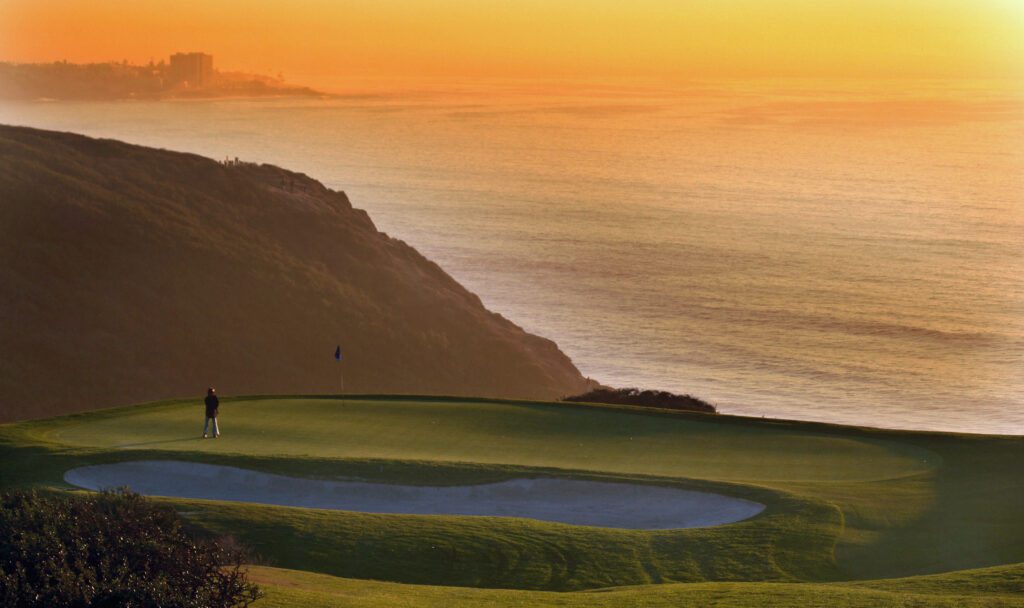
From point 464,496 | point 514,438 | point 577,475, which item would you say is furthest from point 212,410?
point 577,475

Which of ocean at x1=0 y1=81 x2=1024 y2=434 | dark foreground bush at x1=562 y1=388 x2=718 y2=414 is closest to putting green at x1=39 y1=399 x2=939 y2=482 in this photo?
dark foreground bush at x1=562 y1=388 x2=718 y2=414

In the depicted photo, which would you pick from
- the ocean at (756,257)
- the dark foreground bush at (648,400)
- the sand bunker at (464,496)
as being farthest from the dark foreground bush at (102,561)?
the ocean at (756,257)

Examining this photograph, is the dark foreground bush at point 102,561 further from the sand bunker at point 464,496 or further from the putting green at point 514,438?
the putting green at point 514,438

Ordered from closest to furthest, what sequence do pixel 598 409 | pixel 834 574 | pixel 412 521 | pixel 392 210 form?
pixel 834 574
pixel 412 521
pixel 598 409
pixel 392 210

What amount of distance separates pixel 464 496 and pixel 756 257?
112 metres

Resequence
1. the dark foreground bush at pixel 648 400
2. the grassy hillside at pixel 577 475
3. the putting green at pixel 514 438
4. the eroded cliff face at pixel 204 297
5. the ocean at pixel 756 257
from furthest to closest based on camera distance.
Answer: the ocean at pixel 756 257 < the eroded cliff face at pixel 204 297 < the dark foreground bush at pixel 648 400 < the putting green at pixel 514 438 < the grassy hillside at pixel 577 475

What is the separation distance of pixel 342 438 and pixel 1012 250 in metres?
111

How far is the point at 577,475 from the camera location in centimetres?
2045

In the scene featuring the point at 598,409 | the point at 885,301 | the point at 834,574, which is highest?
the point at 885,301

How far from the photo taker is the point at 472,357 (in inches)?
3098

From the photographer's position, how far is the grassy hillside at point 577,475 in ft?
55.4

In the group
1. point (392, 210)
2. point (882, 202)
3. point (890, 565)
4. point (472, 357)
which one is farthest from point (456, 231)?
point (890, 565)

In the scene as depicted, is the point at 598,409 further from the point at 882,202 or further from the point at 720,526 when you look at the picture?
the point at 882,202

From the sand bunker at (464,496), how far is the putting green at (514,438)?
3.70 ft
